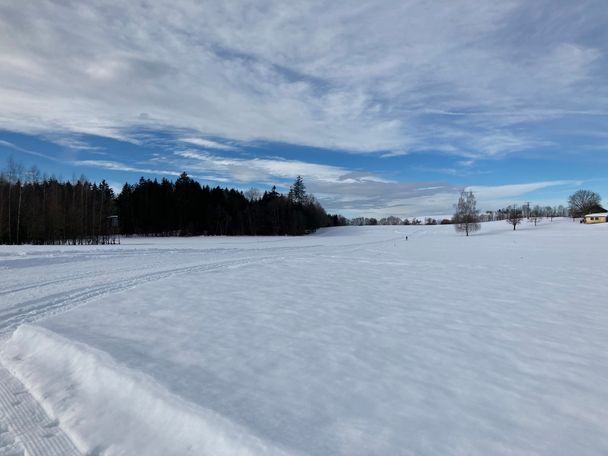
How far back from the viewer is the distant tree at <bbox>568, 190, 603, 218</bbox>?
337 ft

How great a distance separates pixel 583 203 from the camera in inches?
4171

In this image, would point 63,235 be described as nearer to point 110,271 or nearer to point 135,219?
point 135,219

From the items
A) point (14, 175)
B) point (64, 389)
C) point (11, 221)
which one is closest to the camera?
point (64, 389)

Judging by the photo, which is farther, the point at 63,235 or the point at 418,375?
the point at 63,235

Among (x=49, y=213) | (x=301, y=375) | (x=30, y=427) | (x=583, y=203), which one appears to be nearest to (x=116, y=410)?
(x=30, y=427)

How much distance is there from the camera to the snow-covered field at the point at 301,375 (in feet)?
10.3

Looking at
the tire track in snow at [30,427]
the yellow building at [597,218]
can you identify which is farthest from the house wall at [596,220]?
the tire track in snow at [30,427]

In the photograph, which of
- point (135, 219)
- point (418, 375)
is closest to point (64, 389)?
point (418, 375)

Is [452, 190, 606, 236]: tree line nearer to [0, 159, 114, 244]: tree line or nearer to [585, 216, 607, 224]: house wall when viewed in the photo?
[585, 216, 607, 224]: house wall

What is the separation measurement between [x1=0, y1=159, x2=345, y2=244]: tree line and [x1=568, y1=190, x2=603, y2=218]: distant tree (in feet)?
255

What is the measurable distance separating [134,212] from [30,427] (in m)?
69.3

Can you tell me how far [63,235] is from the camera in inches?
1882

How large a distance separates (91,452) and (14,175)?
185 ft

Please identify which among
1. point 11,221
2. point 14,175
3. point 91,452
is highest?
point 14,175
